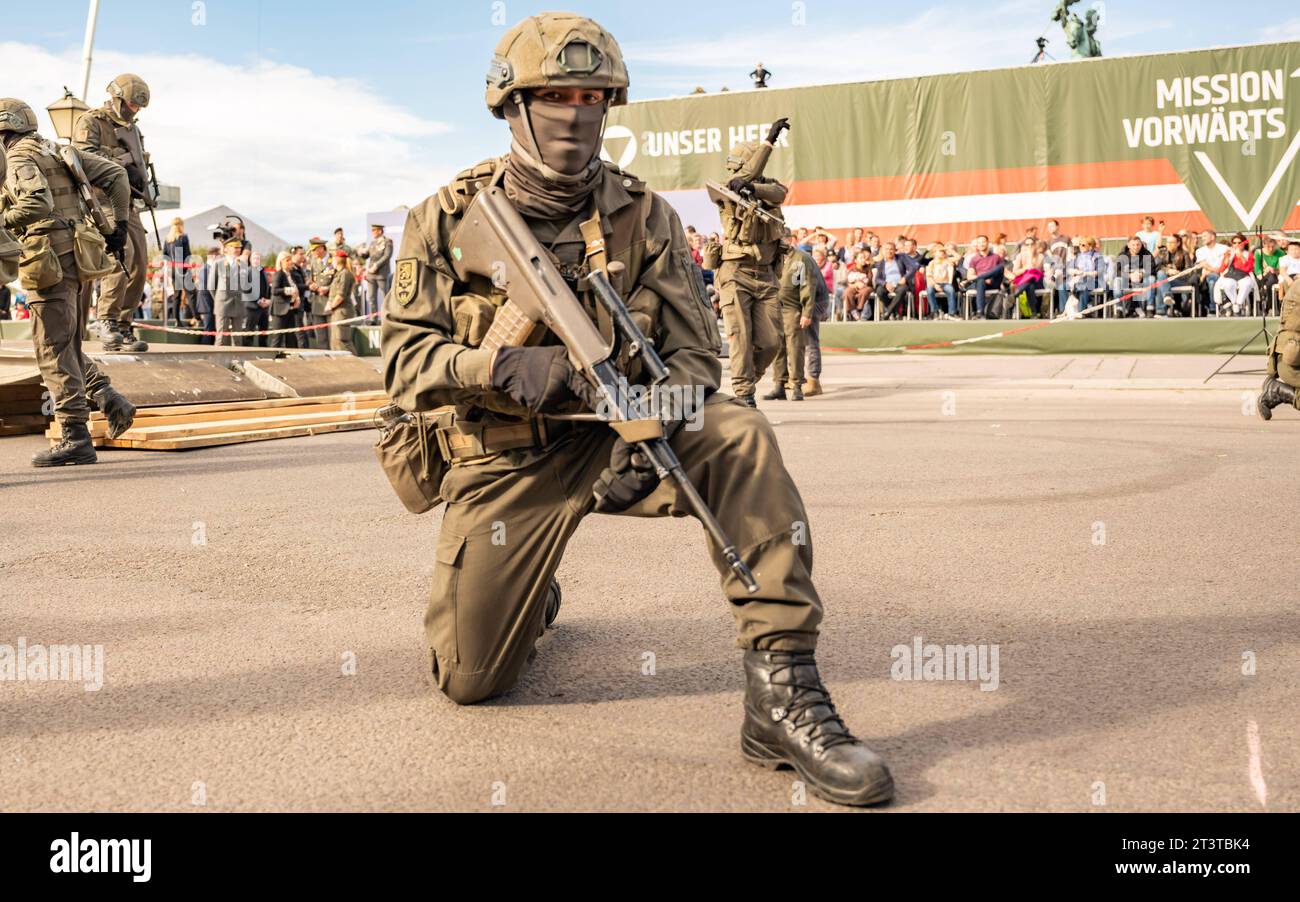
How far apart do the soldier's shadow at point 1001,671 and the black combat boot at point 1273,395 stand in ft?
21.7

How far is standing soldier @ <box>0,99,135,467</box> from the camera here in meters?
8.17

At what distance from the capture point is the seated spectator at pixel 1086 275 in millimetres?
20469

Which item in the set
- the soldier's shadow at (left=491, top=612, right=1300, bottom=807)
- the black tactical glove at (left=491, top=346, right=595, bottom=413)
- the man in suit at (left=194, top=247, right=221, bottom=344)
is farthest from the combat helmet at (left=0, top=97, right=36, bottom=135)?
the man in suit at (left=194, top=247, right=221, bottom=344)

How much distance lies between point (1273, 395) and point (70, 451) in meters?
8.88

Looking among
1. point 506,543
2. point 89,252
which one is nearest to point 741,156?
point 89,252

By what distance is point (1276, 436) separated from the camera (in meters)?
9.73

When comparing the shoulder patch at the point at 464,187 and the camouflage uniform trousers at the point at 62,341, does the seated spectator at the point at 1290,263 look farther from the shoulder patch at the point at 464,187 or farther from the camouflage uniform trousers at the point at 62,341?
the shoulder patch at the point at 464,187

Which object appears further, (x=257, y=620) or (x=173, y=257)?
(x=173, y=257)

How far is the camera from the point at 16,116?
27.3 feet

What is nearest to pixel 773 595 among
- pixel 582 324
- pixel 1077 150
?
pixel 582 324

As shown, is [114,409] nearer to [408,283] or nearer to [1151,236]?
[408,283]

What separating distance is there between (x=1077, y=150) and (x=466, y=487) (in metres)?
22.0

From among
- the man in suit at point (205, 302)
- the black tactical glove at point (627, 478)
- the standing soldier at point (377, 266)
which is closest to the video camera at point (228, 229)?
the man in suit at point (205, 302)
